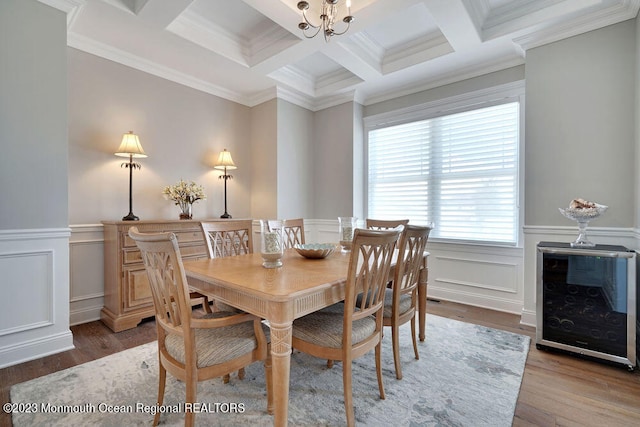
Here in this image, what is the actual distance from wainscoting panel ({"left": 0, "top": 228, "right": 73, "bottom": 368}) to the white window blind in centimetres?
347

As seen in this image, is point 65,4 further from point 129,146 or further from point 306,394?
point 306,394

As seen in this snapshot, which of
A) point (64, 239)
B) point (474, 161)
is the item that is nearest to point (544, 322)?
point (474, 161)

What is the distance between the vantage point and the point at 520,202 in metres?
3.21

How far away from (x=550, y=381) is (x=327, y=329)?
1.60 meters

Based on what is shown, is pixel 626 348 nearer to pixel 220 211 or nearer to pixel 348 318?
pixel 348 318

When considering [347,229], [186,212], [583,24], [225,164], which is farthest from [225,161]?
[583,24]

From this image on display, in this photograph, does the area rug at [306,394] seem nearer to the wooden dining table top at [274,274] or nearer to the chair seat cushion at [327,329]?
the chair seat cushion at [327,329]

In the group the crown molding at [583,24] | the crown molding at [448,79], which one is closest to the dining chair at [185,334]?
the crown molding at [583,24]

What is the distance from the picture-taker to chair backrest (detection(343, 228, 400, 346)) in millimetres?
1497

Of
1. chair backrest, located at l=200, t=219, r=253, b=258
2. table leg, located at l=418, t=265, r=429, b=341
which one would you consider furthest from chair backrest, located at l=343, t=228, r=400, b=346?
chair backrest, located at l=200, t=219, r=253, b=258

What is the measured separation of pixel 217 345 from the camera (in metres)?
1.44

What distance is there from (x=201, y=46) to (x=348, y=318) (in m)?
2.89

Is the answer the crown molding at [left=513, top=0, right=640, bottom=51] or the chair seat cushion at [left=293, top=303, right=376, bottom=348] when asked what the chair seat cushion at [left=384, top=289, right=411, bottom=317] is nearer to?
the chair seat cushion at [left=293, top=303, right=376, bottom=348]

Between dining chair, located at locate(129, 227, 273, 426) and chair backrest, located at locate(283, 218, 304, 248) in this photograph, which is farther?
chair backrest, located at locate(283, 218, 304, 248)
